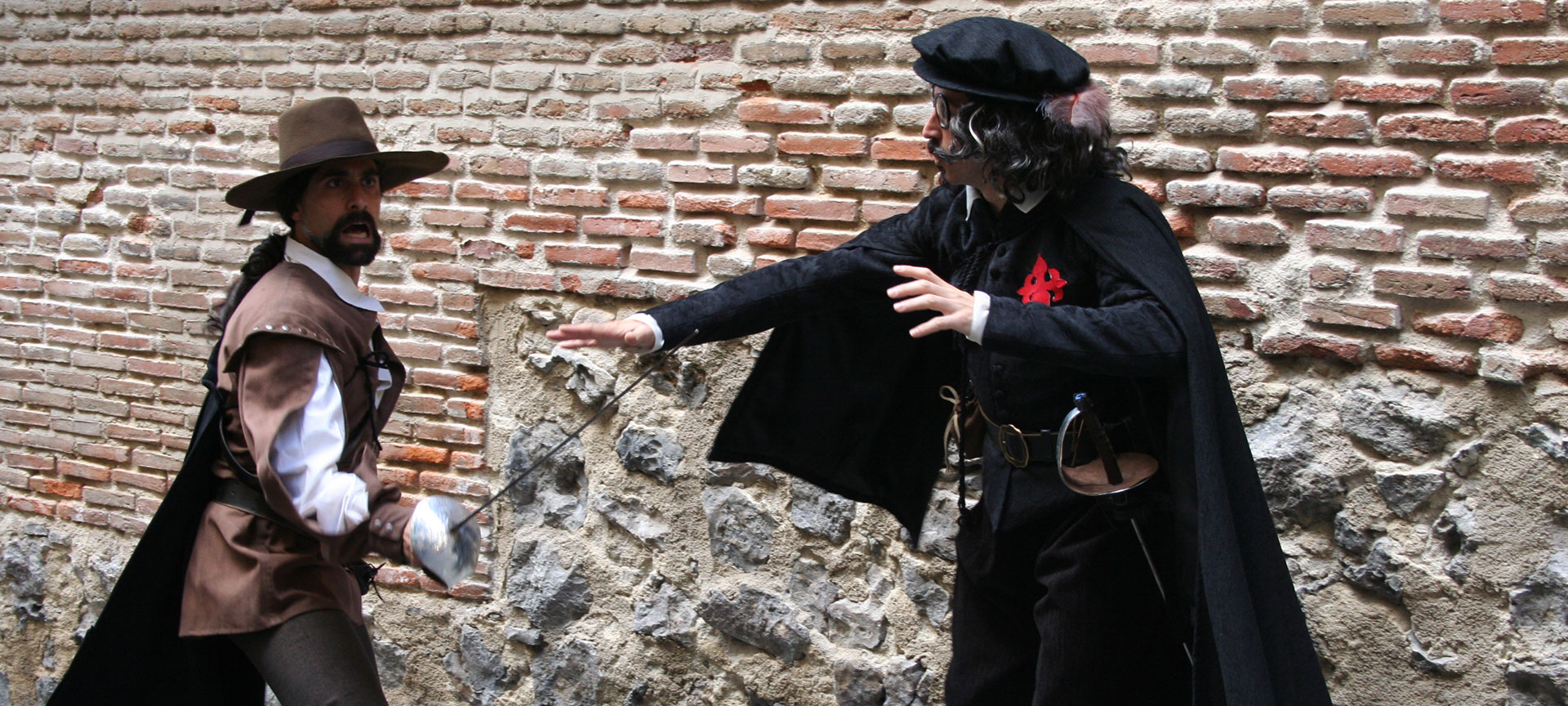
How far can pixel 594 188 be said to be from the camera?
150 inches

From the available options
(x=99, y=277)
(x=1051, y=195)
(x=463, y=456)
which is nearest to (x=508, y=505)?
(x=463, y=456)

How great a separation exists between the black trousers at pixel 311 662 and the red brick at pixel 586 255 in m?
1.48

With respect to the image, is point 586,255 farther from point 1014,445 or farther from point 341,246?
point 1014,445

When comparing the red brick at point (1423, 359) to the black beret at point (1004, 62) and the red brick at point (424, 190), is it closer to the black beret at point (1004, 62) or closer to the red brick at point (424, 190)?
the black beret at point (1004, 62)

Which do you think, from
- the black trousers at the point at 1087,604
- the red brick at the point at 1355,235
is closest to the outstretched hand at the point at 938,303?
the black trousers at the point at 1087,604

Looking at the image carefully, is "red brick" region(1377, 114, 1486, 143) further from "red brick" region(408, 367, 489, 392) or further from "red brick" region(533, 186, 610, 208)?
"red brick" region(408, 367, 489, 392)

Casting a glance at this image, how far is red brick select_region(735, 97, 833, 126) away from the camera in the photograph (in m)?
3.50

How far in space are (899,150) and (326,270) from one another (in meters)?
1.51

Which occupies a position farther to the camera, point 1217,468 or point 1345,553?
point 1345,553

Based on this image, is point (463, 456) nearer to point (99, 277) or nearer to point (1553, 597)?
point (99, 277)

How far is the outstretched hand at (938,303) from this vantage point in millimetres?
2219

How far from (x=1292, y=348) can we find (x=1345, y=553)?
50 centimetres

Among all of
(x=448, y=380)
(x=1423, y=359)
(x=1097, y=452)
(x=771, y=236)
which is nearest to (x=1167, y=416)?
(x=1097, y=452)

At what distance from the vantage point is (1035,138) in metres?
2.40
